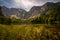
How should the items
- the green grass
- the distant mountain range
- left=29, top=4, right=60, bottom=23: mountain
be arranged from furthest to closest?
the distant mountain range
left=29, top=4, right=60, bottom=23: mountain
the green grass

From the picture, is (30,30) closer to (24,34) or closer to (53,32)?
(24,34)

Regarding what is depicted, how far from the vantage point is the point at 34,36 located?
1542cm

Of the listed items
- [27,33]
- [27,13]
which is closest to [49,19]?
[27,33]

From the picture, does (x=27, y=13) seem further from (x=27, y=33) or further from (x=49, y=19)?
(x=27, y=33)

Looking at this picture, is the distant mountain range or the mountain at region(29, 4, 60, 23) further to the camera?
the distant mountain range

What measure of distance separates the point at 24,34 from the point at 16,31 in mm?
1015

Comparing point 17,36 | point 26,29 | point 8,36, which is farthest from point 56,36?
point 8,36

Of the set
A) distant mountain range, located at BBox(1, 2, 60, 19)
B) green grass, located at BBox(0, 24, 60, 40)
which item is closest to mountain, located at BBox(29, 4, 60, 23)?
green grass, located at BBox(0, 24, 60, 40)

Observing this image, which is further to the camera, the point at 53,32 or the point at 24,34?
the point at 53,32

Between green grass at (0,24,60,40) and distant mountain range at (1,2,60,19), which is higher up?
distant mountain range at (1,2,60,19)

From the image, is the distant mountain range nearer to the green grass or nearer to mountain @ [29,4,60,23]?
mountain @ [29,4,60,23]

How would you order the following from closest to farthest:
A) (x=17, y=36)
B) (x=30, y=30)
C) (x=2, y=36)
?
1. (x=2, y=36)
2. (x=17, y=36)
3. (x=30, y=30)

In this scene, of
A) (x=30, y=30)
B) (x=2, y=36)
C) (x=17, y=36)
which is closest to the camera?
(x=2, y=36)

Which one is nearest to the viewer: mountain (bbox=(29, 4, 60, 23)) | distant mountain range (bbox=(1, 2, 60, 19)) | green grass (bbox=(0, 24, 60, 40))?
green grass (bbox=(0, 24, 60, 40))
